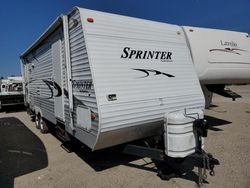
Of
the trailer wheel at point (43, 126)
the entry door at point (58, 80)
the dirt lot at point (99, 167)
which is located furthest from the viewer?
the trailer wheel at point (43, 126)

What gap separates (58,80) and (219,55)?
4.68 m

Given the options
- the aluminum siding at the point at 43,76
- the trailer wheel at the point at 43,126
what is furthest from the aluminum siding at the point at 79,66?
the trailer wheel at the point at 43,126

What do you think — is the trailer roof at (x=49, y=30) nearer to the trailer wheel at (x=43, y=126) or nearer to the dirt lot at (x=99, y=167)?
the trailer wheel at (x=43, y=126)

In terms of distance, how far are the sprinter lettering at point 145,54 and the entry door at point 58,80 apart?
1.77 m

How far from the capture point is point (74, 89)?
5086 mm

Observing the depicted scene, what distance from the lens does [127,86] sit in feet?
14.7

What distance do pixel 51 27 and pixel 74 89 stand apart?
5.72 ft

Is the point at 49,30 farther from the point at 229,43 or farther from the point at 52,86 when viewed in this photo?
the point at 229,43

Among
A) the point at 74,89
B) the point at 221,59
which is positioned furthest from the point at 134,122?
the point at 221,59

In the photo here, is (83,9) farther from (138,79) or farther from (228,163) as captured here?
(228,163)

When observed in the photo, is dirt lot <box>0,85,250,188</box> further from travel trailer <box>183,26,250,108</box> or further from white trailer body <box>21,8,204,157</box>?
travel trailer <box>183,26,250,108</box>

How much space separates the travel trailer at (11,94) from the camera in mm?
16250

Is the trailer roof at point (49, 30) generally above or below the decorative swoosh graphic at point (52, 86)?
above

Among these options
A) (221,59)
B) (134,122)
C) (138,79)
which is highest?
(221,59)
